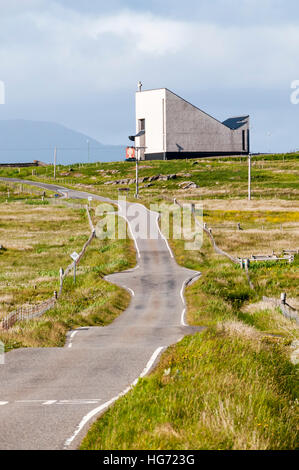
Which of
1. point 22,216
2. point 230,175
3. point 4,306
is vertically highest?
point 230,175

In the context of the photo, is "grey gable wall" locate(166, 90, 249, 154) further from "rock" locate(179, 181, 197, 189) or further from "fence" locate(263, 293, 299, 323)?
"fence" locate(263, 293, 299, 323)

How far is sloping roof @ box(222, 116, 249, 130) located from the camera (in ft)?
538

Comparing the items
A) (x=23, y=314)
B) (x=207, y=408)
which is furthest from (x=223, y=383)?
(x=23, y=314)

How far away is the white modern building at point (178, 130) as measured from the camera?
15138cm

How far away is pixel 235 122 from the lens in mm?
167500

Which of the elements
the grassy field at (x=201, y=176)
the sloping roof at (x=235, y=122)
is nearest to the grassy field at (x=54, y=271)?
the grassy field at (x=201, y=176)

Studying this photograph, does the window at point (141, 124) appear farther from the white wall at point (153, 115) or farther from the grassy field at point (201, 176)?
the grassy field at point (201, 176)

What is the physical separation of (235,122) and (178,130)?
23097 millimetres

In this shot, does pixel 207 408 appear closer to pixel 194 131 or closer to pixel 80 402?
pixel 80 402

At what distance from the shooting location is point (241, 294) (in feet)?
132

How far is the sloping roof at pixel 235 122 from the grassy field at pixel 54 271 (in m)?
79.2
